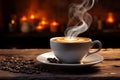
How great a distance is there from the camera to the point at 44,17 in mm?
2980

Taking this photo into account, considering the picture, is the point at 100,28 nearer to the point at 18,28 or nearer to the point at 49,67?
the point at 18,28

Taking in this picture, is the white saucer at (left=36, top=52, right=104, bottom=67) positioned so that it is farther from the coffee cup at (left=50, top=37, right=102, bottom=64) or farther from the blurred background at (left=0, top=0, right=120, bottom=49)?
the blurred background at (left=0, top=0, right=120, bottom=49)

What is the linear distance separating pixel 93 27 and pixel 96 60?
1.70 meters

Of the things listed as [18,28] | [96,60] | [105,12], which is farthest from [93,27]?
[96,60]

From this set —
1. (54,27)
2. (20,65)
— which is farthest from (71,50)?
(54,27)

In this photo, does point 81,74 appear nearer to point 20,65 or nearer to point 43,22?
point 20,65

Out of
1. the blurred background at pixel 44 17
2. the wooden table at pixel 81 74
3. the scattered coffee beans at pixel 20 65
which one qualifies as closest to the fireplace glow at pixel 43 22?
the blurred background at pixel 44 17

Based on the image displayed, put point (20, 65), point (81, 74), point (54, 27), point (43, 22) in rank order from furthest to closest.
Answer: point (43, 22) < point (54, 27) < point (20, 65) < point (81, 74)

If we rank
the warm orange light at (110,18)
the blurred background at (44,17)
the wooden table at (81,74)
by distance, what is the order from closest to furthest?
the wooden table at (81,74) < the blurred background at (44,17) < the warm orange light at (110,18)

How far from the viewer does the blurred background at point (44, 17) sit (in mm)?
2762

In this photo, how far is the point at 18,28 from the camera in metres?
2.87

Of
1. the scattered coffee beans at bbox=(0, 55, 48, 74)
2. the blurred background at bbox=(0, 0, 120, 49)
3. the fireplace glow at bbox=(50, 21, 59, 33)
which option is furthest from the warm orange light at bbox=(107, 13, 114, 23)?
the scattered coffee beans at bbox=(0, 55, 48, 74)

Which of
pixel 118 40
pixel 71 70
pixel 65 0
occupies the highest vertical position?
pixel 65 0

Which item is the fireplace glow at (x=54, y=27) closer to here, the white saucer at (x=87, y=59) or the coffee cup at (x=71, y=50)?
the white saucer at (x=87, y=59)
